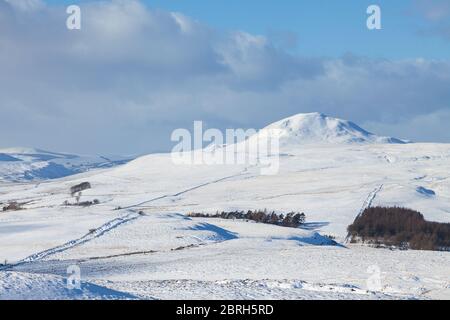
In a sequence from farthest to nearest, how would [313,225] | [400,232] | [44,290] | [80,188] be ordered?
[80,188] → [313,225] → [400,232] → [44,290]

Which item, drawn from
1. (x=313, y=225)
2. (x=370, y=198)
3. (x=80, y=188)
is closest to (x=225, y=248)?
(x=313, y=225)

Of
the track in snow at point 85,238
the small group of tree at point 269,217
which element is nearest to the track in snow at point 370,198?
the small group of tree at point 269,217

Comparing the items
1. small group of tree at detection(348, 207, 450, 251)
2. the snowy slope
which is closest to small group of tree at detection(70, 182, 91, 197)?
small group of tree at detection(348, 207, 450, 251)

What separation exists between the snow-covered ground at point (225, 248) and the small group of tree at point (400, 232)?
2337 mm

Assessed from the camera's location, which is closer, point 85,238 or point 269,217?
point 85,238

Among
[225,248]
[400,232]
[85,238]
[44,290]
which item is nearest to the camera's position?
[44,290]

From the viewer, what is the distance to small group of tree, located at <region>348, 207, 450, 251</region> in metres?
50.0

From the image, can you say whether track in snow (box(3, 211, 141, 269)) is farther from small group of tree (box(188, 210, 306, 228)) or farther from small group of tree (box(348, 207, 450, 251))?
small group of tree (box(348, 207, 450, 251))

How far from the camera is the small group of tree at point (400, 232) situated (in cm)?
5003

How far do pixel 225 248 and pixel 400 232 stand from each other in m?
20.4

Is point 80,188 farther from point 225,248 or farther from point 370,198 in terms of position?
point 225,248

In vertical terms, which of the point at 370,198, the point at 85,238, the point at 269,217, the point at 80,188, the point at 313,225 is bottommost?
the point at 313,225

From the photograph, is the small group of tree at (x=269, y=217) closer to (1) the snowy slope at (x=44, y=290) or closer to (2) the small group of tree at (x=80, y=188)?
(1) the snowy slope at (x=44, y=290)

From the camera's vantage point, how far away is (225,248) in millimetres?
38469
